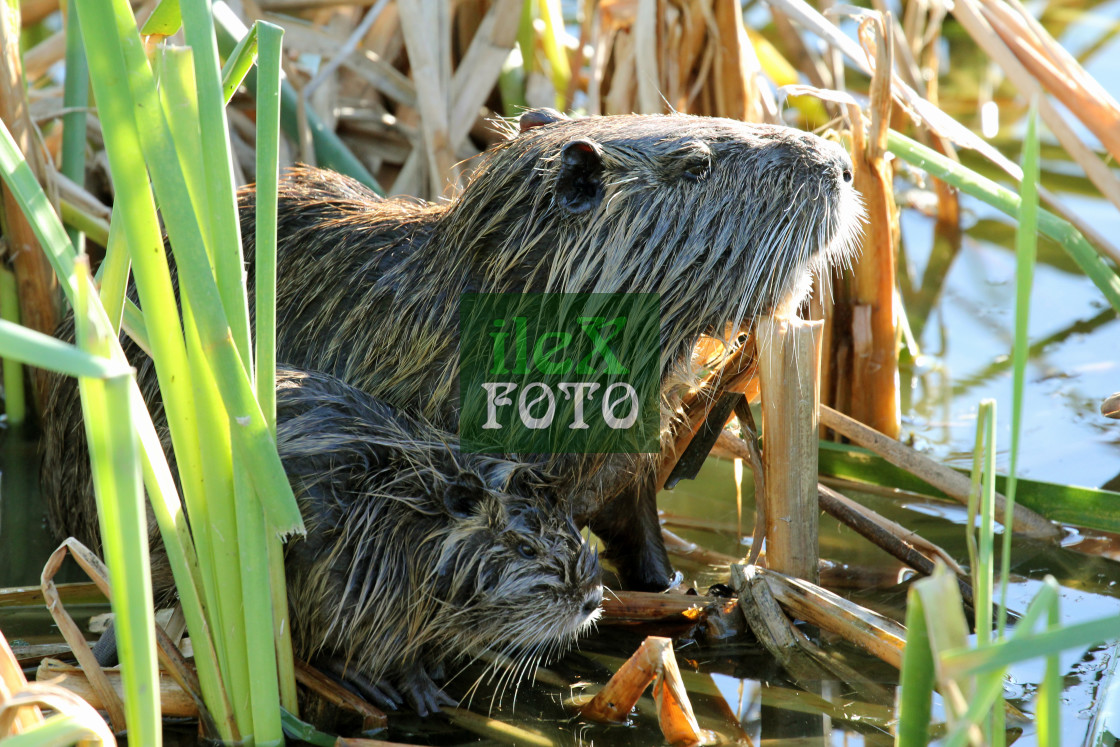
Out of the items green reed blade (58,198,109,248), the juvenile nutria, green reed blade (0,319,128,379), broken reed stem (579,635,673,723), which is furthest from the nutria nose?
green reed blade (58,198,109,248)

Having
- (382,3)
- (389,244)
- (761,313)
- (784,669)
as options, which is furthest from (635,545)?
(382,3)

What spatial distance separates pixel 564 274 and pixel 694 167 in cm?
32

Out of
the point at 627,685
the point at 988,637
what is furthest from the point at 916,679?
the point at 627,685

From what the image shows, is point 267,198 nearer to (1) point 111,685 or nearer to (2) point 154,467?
(2) point 154,467

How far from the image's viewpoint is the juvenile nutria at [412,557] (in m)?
2.06

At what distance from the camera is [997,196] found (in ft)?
8.99

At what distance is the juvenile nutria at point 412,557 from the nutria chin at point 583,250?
239 mm

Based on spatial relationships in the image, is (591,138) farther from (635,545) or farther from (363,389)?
(635,545)

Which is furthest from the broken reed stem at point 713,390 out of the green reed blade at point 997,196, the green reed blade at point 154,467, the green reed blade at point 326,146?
the green reed blade at point 326,146

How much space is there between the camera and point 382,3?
12.1 ft

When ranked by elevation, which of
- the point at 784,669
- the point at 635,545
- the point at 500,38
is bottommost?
the point at 784,669

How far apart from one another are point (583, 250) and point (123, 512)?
1.15 meters

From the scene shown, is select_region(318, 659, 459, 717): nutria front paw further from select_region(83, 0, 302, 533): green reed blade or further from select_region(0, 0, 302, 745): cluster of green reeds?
select_region(83, 0, 302, 533): green reed blade

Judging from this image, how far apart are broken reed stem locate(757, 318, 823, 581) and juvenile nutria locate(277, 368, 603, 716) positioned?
1.47 ft
